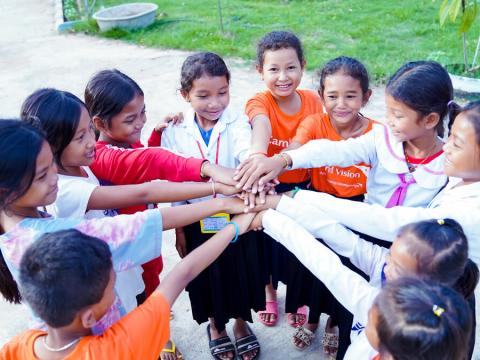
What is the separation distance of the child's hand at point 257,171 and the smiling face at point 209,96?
0.29 meters

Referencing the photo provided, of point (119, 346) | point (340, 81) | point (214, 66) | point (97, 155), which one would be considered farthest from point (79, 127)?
point (340, 81)

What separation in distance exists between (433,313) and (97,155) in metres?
1.41

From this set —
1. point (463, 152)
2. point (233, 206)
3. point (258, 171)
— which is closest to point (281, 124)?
point (258, 171)

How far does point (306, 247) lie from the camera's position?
1681mm

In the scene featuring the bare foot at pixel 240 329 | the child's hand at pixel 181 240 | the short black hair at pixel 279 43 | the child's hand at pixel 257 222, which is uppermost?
the short black hair at pixel 279 43

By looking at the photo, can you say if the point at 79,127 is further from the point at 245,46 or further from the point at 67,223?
the point at 245,46

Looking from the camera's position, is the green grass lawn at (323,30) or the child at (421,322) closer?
the child at (421,322)

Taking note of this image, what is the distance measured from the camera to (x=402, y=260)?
4.89 feet

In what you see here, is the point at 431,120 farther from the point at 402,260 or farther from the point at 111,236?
the point at 111,236

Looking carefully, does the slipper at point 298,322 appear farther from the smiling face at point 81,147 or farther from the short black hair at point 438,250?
the smiling face at point 81,147

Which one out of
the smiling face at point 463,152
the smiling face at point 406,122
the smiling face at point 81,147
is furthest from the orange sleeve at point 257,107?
the smiling face at point 463,152

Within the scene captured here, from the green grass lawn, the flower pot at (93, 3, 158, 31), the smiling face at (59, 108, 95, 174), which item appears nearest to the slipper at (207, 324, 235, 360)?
the smiling face at (59, 108, 95, 174)

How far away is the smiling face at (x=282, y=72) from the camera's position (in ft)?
7.87

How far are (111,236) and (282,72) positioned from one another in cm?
126
